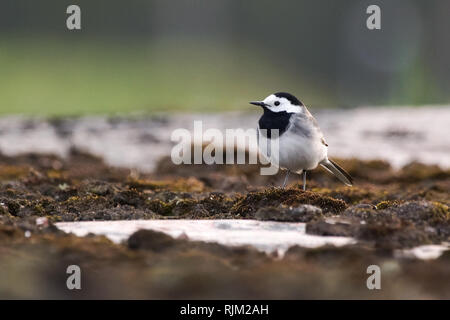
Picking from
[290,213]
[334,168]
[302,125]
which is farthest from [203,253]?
[334,168]

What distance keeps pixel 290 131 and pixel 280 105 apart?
286mm

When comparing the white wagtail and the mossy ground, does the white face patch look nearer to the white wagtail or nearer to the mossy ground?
the white wagtail

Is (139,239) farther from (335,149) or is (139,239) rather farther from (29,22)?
(29,22)

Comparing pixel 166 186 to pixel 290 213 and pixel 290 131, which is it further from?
pixel 290 213

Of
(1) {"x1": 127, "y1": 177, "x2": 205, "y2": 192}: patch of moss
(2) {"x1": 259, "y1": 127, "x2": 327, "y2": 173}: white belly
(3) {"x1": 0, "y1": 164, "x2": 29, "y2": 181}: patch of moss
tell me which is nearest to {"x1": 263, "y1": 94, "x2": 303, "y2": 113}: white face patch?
(2) {"x1": 259, "y1": 127, "x2": 327, "y2": 173}: white belly

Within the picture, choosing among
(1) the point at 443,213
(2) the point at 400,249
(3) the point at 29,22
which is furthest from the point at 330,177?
(3) the point at 29,22

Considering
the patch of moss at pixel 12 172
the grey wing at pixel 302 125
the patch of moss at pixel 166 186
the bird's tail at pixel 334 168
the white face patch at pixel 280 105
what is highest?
the white face patch at pixel 280 105

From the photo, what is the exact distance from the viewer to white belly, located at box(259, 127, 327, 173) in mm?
6430

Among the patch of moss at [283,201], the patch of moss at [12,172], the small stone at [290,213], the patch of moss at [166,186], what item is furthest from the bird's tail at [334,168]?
the patch of moss at [12,172]

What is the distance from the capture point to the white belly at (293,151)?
643 cm

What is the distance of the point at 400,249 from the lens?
445 centimetres

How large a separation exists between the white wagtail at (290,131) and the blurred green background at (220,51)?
1593cm

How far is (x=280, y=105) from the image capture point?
660 cm

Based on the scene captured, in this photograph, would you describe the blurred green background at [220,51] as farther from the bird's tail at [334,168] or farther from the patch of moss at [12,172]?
the bird's tail at [334,168]
